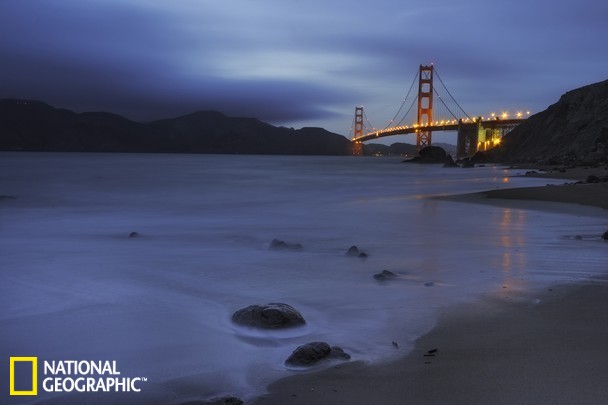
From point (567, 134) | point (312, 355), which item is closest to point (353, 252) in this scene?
point (312, 355)

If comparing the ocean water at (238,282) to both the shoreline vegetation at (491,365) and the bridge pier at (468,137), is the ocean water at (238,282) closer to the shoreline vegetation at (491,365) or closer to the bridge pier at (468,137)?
the shoreline vegetation at (491,365)

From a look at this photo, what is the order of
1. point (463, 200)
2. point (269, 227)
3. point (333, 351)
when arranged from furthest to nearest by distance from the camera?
point (463, 200)
point (269, 227)
point (333, 351)

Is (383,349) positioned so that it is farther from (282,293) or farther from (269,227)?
(269,227)

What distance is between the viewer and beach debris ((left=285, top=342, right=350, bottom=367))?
2484mm

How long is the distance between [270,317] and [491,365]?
1216mm

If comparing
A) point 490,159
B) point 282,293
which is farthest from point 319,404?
point 490,159

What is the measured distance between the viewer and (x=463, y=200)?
11.8 m

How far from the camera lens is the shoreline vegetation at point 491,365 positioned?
2131 mm

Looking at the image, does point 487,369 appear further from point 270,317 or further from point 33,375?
point 33,375

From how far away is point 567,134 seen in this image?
35375 millimetres

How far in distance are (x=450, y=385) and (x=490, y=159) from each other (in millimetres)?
44825

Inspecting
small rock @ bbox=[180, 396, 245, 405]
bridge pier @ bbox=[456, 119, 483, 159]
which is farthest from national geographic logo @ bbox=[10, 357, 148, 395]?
bridge pier @ bbox=[456, 119, 483, 159]

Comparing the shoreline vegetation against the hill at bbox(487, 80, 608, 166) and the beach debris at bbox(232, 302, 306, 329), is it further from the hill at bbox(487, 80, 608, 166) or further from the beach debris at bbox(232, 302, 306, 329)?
the hill at bbox(487, 80, 608, 166)

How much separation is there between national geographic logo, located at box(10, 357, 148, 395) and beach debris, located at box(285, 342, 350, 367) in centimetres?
69
